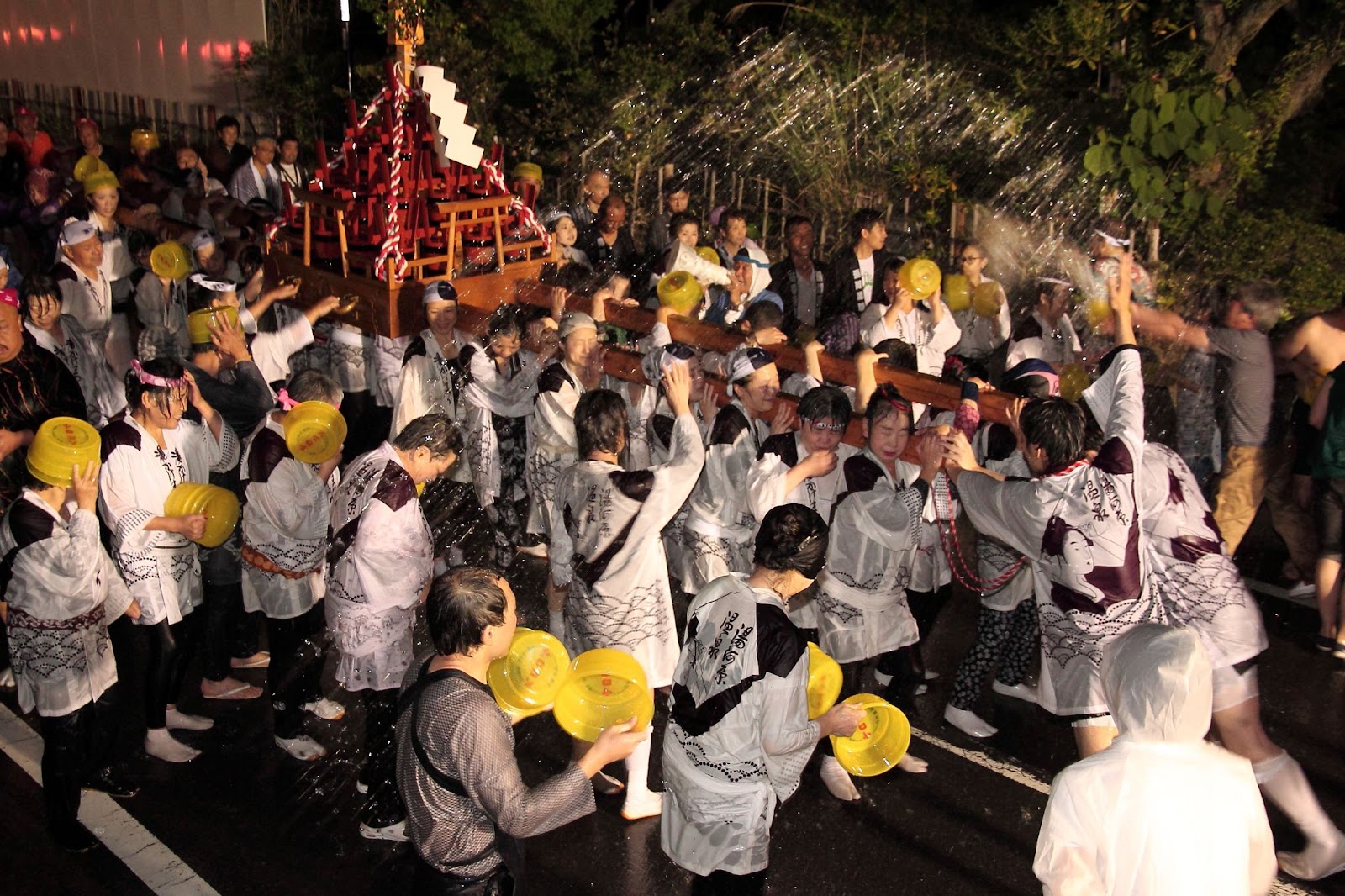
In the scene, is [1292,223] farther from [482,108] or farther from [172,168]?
[172,168]

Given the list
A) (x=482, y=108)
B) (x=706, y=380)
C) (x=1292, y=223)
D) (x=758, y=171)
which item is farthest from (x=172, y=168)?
(x=1292, y=223)

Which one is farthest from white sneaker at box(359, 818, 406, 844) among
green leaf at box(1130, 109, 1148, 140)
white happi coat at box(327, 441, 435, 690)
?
green leaf at box(1130, 109, 1148, 140)

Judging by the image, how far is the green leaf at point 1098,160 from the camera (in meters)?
10.0

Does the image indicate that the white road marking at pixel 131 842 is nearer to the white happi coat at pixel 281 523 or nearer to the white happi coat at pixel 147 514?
the white happi coat at pixel 147 514

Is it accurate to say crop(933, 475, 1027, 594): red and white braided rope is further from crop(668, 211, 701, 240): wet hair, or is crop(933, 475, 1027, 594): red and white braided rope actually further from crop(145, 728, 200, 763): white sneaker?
crop(668, 211, 701, 240): wet hair

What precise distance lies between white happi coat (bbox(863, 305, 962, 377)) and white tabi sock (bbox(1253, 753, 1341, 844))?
10.6ft

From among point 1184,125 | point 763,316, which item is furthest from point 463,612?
point 1184,125

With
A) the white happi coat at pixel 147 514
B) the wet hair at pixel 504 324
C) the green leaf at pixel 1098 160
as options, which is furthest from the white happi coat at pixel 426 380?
the green leaf at pixel 1098 160

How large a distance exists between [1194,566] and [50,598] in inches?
158

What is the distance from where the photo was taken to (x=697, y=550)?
16.5ft

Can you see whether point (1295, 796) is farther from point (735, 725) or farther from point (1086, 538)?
point (735, 725)

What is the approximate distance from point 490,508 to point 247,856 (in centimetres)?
260

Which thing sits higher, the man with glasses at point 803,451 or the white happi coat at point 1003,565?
the man with glasses at point 803,451

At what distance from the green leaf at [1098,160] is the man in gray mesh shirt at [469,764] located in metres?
8.20
